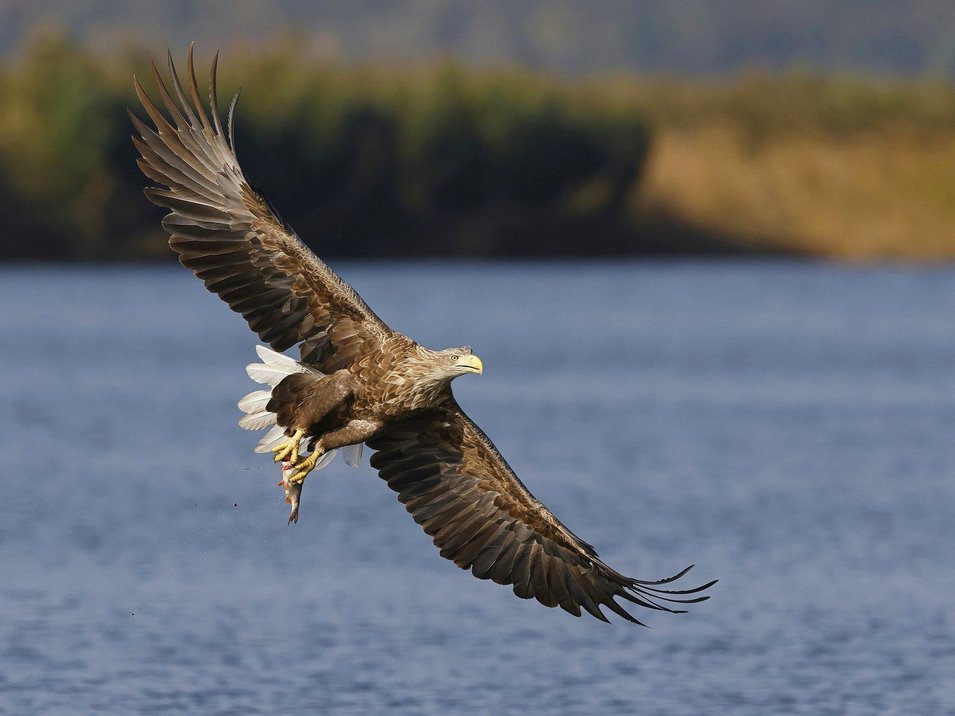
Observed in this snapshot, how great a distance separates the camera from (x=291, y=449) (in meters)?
9.50

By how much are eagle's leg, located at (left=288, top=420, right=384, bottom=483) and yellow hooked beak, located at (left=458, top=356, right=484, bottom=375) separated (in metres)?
0.58

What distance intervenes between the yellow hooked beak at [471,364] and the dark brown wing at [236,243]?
764 mm

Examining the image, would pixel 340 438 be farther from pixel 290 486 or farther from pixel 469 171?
pixel 469 171

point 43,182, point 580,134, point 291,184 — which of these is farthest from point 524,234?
point 43,182

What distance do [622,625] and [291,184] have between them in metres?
42.7

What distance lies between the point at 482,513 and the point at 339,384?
1.16 metres

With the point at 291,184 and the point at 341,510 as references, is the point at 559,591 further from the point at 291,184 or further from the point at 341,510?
the point at 291,184

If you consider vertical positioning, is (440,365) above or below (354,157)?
below

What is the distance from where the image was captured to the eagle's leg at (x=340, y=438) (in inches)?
374

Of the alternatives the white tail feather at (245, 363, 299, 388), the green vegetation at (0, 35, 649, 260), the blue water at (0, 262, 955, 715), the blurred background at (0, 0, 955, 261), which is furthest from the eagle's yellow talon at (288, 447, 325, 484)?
the blurred background at (0, 0, 955, 261)

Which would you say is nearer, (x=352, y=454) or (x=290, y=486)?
(x=290, y=486)

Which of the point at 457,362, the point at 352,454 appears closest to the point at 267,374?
the point at 352,454

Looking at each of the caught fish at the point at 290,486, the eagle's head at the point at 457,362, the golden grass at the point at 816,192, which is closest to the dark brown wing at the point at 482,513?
the eagle's head at the point at 457,362

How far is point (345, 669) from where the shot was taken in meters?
12.4
